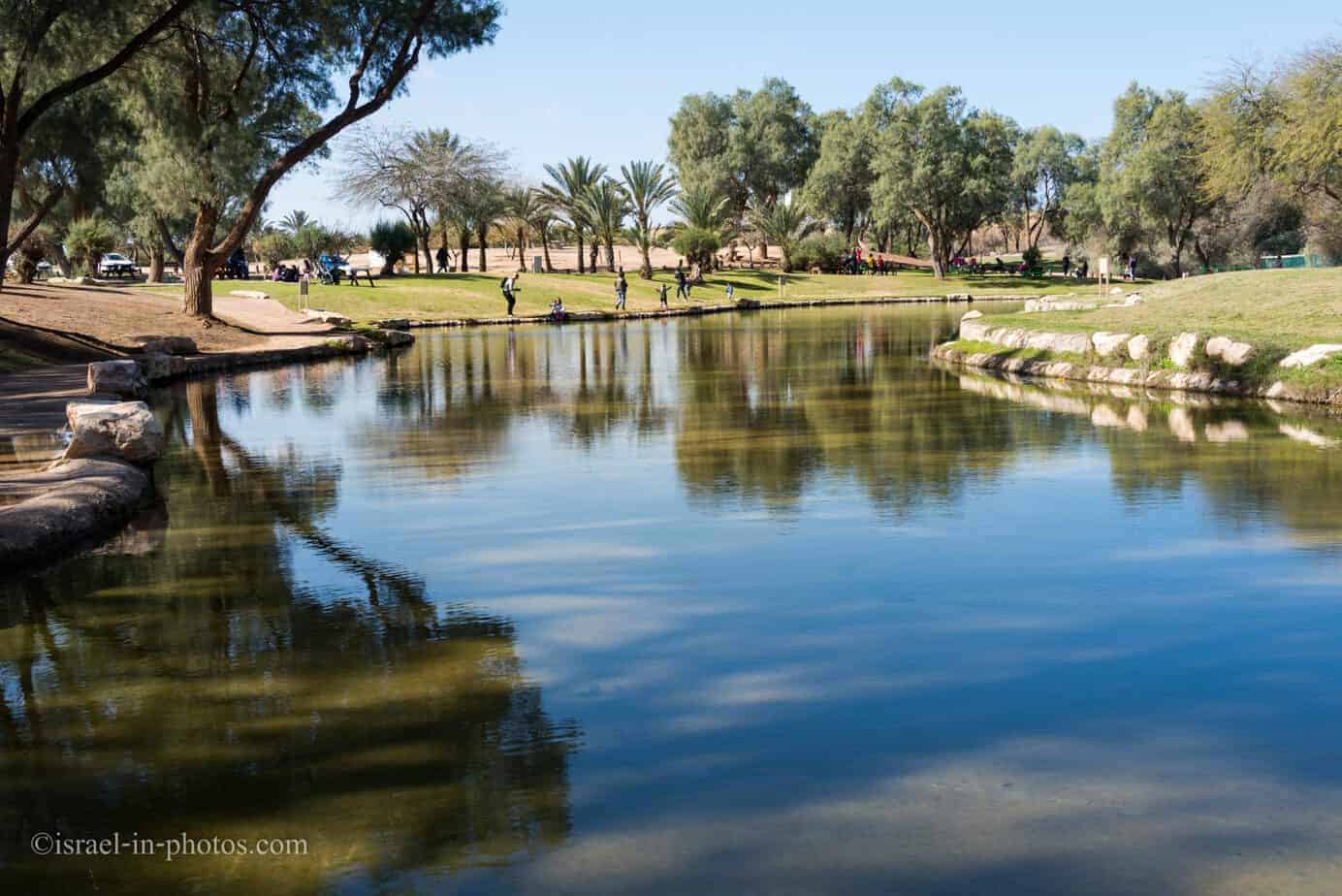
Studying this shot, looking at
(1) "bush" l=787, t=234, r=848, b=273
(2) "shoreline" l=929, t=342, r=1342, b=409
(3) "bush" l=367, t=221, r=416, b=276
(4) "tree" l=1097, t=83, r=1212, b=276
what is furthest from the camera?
(1) "bush" l=787, t=234, r=848, b=273

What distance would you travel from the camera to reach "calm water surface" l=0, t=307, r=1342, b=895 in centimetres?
446

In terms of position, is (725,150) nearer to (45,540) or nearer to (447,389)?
(447,389)

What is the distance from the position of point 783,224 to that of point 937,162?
34.0ft

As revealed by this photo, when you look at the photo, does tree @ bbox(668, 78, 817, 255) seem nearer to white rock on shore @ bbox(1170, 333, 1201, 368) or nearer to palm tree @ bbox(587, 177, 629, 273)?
palm tree @ bbox(587, 177, 629, 273)

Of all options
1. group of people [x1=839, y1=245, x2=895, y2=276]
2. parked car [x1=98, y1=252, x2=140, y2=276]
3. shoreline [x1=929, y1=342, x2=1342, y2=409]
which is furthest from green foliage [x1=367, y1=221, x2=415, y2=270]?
shoreline [x1=929, y1=342, x2=1342, y2=409]

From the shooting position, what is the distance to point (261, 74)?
30.9 meters

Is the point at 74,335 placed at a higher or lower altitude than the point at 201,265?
lower

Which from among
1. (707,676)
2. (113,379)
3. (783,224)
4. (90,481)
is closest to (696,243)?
(783,224)

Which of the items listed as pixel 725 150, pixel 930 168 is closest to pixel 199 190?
pixel 930 168

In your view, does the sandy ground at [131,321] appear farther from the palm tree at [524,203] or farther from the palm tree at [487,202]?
the palm tree at [524,203]

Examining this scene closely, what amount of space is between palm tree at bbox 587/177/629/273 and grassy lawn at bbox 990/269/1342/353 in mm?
42772

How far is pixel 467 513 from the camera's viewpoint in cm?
1062

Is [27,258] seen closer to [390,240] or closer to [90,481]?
[390,240]

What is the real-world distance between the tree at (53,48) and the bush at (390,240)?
35.7 metres
